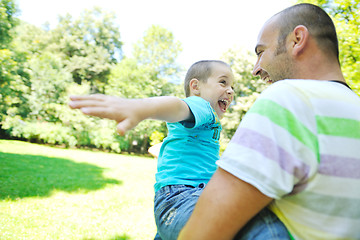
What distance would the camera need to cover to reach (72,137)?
21781 mm

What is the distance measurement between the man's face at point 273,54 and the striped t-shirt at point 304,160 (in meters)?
0.54

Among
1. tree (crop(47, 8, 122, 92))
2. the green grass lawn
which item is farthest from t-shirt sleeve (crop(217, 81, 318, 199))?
tree (crop(47, 8, 122, 92))

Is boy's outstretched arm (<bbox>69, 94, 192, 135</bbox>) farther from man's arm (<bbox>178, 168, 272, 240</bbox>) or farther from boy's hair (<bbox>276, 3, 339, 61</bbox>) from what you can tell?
boy's hair (<bbox>276, 3, 339, 61</bbox>)

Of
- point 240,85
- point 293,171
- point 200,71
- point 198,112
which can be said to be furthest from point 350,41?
point 240,85

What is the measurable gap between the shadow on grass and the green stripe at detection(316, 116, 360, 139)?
7391mm

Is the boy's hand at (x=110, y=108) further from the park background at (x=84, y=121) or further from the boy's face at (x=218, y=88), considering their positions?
the park background at (x=84, y=121)

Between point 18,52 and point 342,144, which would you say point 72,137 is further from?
point 342,144

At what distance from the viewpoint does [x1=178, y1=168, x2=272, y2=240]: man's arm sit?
0.78m

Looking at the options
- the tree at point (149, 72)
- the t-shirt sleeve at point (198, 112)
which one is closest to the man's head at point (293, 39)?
the t-shirt sleeve at point (198, 112)

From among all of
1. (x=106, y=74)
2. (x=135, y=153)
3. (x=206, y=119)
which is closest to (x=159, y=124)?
(x=135, y=153)

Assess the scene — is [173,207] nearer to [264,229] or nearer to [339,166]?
[264,229]

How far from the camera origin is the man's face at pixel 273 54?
4.38 ft

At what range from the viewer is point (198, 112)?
141cm

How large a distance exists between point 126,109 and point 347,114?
2.61ft
